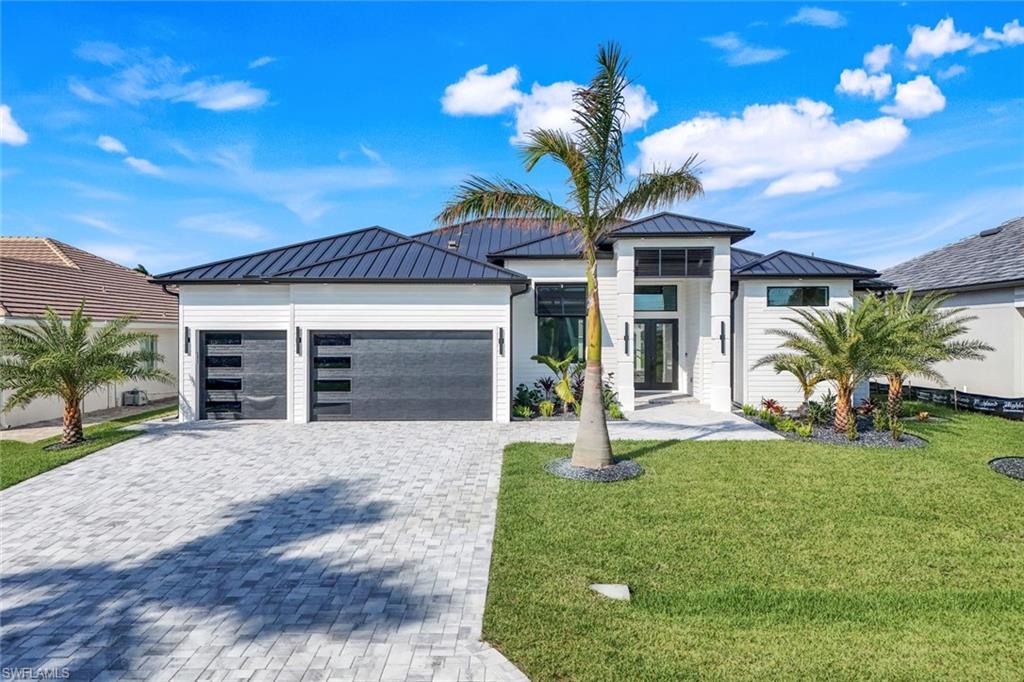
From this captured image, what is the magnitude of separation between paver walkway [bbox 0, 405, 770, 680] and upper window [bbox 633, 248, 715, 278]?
7.69 m

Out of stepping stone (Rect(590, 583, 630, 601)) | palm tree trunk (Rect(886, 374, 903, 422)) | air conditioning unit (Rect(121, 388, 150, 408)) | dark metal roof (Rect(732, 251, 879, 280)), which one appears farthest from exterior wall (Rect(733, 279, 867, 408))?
air conditioning unit (Rect(121, 388, 150, 408))

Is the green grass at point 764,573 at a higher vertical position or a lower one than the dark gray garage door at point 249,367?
lower

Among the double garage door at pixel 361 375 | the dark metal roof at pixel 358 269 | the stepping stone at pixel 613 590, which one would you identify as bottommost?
the stepping stone at pixel 613 590

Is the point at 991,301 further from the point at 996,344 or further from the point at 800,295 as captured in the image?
the point at 800,295

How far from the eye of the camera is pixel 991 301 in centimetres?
1384

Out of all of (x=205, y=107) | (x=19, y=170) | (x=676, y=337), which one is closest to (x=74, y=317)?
(x=19, y=170)

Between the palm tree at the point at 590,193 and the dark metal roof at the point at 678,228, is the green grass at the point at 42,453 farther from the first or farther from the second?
the dark metal roof at the point at 678,228

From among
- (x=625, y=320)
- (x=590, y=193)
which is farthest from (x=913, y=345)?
(x=590, y=193)

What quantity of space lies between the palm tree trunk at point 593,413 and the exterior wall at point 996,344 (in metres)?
11.5

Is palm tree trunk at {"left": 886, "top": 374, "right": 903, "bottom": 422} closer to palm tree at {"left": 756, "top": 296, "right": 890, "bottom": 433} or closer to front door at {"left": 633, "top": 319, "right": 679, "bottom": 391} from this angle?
palm tree at {"left": 756, "top": 296, "right": 890, "bottom": 433}

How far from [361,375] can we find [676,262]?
30.5 ft

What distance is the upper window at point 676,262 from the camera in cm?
1344

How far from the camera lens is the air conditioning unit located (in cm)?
1488

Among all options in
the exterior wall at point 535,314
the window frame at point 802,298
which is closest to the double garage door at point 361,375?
the exterior wall at point 535,314
